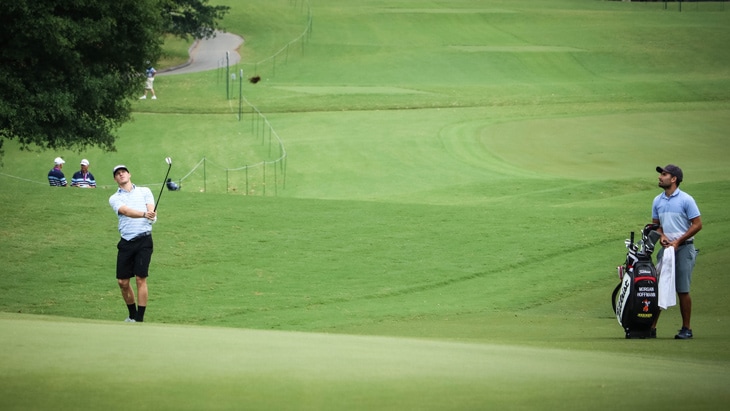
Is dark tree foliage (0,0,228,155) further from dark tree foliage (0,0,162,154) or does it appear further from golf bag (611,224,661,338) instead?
golf bag (611,224,661,338)

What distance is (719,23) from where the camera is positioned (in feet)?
308

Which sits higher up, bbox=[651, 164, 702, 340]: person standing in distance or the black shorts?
bbox=[651, 164, 702, 340]: person standing in distance

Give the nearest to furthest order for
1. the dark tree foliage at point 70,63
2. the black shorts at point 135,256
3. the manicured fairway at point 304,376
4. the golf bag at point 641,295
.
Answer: the manicured fairway at point 304,376
the golf bag at point 641,295
the black shorts at point 135,256
the dark tree foliage at point 70,63

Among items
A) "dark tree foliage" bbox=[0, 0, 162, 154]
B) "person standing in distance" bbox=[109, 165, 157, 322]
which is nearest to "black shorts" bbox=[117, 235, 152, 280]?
"person standing in distance" bbox=[109, 165, 157, 322]

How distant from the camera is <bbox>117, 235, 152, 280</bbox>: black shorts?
603 inches

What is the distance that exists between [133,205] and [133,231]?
1.28ft

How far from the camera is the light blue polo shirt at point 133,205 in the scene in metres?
15.2

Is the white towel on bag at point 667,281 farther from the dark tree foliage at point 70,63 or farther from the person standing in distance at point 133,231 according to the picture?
the dark tree foliage at point 70,63

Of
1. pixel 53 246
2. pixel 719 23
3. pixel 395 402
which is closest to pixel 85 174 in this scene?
pixel 53 246

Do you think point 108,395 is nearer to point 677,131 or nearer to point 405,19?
point 677,131

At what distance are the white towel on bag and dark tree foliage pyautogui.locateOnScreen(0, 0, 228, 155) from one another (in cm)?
1699

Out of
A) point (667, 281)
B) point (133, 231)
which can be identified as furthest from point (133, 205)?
point (667, 281)

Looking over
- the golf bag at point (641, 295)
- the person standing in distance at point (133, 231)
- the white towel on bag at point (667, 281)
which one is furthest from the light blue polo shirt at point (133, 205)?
the white towel on bag at point (667, 281)

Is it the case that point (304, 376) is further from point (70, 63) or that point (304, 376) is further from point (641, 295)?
point (70, 63)
